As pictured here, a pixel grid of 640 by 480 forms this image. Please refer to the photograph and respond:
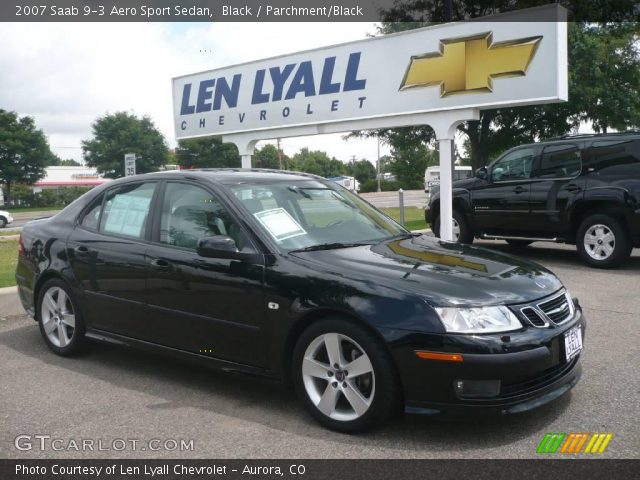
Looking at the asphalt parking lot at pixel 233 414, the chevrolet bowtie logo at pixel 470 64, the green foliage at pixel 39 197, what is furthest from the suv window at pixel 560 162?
the green foliage at pixel 39 197

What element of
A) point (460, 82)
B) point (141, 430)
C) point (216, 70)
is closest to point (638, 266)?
point (460, 82)

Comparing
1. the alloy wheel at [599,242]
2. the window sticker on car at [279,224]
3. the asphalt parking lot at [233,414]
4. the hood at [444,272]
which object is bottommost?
the asphalt parking lot at [233,414]

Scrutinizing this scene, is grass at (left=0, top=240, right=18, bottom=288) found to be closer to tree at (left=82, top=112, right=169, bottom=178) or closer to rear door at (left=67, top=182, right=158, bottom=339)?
rear door at (left=67, top=182, right=158, bottom=339)

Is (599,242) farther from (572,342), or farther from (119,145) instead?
(119,145)

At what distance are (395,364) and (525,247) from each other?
8.78 meters

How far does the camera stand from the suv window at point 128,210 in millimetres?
4766

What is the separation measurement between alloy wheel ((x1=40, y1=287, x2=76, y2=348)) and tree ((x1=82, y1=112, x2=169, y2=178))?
67.6 metres

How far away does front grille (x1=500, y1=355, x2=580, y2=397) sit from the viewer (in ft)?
10.9

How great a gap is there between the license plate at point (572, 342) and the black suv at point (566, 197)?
553 centimetres

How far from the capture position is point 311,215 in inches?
179

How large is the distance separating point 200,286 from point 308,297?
879 millimetres

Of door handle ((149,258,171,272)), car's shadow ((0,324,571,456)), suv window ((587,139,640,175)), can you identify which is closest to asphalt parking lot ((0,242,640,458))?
car's shadow ((0,324,571,456))

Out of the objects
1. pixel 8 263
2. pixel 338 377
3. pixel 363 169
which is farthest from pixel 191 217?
pixel 363 169

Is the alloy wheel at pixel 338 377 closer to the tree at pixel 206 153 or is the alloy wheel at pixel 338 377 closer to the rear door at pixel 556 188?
the rear door at pixel 556 188
